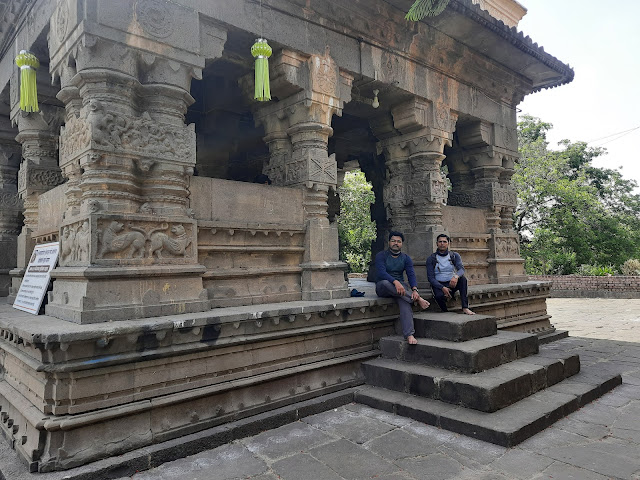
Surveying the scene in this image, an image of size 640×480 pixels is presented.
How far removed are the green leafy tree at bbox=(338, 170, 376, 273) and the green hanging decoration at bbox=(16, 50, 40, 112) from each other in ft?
59.8

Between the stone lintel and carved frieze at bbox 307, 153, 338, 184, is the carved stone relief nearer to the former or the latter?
carved frieze at bbox 307, 153, 338, 184

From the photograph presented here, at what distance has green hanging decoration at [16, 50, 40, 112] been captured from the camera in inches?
193

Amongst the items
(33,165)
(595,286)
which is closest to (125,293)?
(33,165)

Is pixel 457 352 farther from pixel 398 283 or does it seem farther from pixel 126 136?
pixel 126 136

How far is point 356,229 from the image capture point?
23.3 metres

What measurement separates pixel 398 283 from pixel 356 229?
1814cm

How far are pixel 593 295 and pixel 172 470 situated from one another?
20.0 meters

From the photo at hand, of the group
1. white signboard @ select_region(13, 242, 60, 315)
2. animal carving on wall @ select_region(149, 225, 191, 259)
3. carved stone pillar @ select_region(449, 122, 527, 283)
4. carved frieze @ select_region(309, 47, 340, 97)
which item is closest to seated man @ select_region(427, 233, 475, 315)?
carved stone pillar @ select_region(449, 122, 527, 283)

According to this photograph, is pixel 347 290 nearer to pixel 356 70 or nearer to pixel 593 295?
pixel 356 70

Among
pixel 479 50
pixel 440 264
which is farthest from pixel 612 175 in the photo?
pixel 440 264

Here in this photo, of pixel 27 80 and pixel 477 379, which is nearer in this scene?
pixel 477 379

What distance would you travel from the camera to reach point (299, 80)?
5.48 metres

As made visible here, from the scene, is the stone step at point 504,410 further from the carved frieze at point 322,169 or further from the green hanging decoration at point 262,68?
the green hanging decoration at point 262,68

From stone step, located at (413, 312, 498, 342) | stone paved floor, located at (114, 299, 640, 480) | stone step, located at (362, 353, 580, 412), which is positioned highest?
stone step, located at (413, 312, 498, 342)
